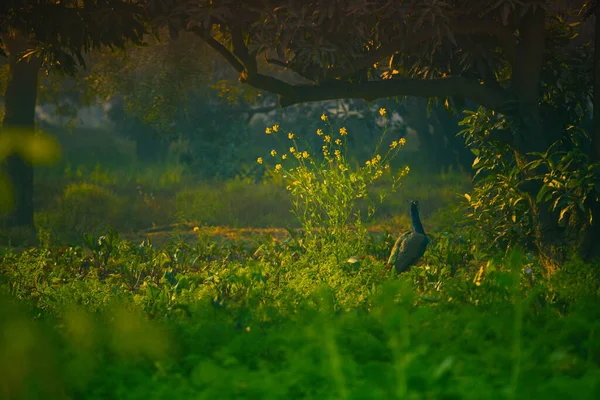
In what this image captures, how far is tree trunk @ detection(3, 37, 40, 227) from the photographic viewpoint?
14211 millimetres

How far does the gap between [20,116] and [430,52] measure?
8.19 m

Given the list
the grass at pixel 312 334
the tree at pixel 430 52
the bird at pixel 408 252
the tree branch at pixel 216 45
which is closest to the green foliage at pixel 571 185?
the tree at pixel 430 52

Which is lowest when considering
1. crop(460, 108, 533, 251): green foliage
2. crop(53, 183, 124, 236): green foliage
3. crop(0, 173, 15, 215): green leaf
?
crop(53, 183, 124, 236): green foliage

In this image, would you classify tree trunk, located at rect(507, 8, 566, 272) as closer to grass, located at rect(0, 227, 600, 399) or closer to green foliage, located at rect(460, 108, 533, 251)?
green foliage, located at rect(460, 108, 533, 251)

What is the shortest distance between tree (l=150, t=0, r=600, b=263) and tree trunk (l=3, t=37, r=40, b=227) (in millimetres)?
5516

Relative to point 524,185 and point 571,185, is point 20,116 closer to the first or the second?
point 524,185

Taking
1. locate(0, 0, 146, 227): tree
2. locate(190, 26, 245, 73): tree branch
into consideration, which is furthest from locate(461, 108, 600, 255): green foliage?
locate(0, 0, 146, 227): tree

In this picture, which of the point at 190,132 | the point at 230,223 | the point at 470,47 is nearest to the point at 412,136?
the point at 190,132

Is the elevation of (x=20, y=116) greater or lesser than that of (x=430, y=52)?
lesser

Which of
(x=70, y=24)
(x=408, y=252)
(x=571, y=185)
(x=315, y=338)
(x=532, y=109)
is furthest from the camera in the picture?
(x=532, y=109)

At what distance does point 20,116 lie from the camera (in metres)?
14.4

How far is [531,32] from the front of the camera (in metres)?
9.47

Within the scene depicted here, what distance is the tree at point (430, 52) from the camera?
8.30 m

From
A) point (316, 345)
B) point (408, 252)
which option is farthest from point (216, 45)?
point (316, 345)
